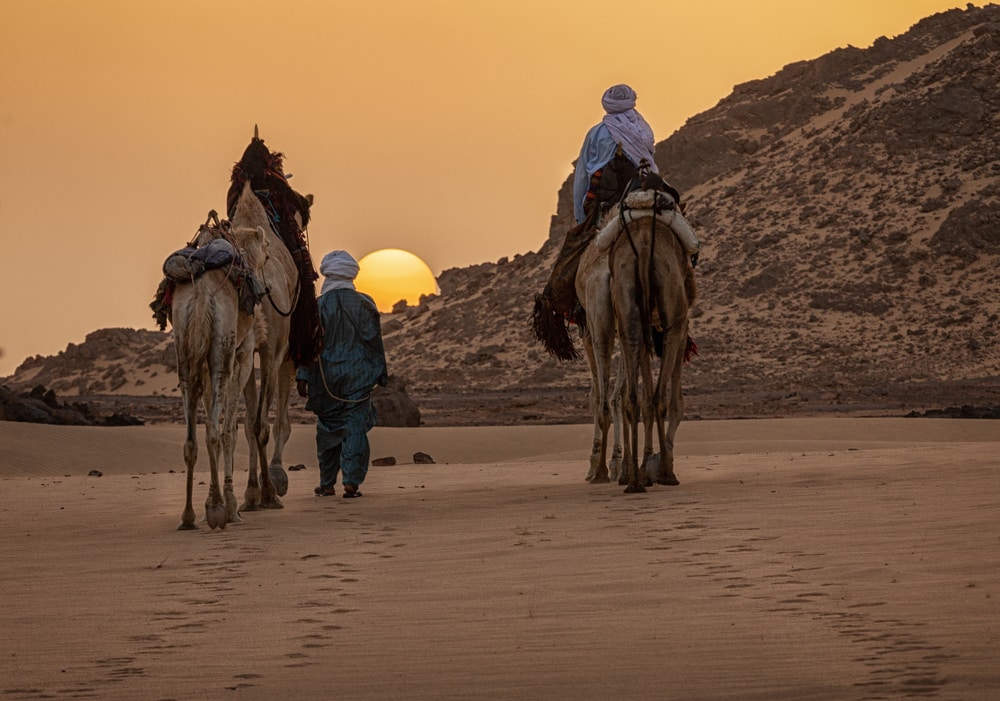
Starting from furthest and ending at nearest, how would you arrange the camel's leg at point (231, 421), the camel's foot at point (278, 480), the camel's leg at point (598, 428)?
the camel's leg at point (598, 428) < the camel's foot at point (278, 480) < the camel's leg at point (231, 421)

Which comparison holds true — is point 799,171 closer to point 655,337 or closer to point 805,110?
point 805,110

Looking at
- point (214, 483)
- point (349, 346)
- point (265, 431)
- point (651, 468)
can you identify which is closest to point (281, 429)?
point (265, 431)

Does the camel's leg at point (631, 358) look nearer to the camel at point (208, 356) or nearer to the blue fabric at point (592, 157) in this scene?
the blue fabric at point (592, 157)

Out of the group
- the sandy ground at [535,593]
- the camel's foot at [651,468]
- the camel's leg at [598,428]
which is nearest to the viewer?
the sandy ground at [535,593]

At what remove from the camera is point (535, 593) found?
27.9ft

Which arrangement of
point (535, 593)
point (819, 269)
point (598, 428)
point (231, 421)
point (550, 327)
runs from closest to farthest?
point (535, 593)
point (231, 421)
point (598, 428)
point (550, 327)
point (819, 269)

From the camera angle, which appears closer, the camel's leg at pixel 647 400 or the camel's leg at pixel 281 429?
the camel's leg at pixel 647 400

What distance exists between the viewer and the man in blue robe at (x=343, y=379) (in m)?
15.7

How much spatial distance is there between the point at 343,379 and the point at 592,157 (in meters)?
3.25

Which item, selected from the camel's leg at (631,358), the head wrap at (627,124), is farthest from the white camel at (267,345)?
the head wrap at (627,124)

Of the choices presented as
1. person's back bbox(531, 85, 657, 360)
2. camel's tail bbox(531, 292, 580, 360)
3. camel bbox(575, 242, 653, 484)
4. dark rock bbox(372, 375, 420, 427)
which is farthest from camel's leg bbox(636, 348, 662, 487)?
dark rock bbox(372, 375, 420, 427)

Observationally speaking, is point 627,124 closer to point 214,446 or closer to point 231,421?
point 231,421

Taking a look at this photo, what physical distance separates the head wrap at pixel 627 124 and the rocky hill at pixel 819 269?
24841 mm

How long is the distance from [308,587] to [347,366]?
678 cm
